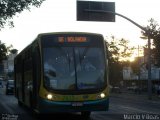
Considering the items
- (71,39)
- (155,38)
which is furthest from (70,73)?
(155,38)

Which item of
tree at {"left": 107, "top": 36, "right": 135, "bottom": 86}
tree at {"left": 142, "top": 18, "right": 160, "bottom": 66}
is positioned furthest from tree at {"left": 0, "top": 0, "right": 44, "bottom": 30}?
tree at {"left": 107, "top": 36, "right": 135, "bottom": 86}

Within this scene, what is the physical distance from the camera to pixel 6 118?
18.8m

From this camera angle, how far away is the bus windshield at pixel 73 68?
60.9 ft

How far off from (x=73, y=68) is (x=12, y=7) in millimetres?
7390

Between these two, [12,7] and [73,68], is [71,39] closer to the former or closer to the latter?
[73,68]

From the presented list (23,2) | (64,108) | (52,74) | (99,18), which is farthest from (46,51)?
(99,18)

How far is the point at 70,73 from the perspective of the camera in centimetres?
1862

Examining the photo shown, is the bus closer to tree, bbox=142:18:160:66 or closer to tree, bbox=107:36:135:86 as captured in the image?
tree, bbox=142:18:160:66

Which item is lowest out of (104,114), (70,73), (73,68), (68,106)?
(104,114)

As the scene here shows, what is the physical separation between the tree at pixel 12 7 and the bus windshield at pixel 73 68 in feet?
20.5

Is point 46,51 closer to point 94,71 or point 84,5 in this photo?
point 94,71

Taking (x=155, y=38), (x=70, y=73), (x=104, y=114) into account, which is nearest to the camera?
(x=70, y=73)

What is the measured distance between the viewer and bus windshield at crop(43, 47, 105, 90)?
60.9 feet

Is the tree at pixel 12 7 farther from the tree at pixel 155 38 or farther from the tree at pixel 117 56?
the tree at pixel 117 56
